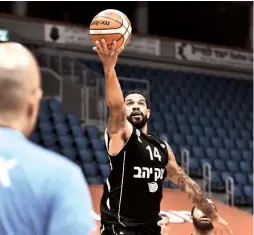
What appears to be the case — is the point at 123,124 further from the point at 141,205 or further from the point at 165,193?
the point at 165,193

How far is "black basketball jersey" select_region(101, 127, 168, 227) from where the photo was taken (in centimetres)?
363

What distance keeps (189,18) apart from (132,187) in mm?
15887

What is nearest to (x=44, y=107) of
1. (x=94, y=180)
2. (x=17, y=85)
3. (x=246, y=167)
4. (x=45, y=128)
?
(x=45, y=128)

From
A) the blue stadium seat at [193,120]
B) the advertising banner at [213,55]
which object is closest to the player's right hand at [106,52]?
the blue stadium seat at [193,120]

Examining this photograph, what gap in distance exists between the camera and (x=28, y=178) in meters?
1.32

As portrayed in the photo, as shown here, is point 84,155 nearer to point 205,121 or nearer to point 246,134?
point 205,121

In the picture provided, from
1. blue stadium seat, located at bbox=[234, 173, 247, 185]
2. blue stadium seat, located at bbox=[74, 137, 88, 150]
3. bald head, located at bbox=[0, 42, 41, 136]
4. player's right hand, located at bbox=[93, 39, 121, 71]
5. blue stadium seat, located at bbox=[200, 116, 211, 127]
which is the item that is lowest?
blue stadium seat, located at bbox=[234, 173, 247, 185]

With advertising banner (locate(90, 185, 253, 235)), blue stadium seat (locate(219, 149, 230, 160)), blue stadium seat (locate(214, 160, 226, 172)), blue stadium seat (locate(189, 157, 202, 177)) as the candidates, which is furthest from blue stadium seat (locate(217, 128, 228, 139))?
advertising banner (locate(90, 185, 253, 235))

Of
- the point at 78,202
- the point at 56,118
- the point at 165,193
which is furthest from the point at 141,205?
the point at 56,118

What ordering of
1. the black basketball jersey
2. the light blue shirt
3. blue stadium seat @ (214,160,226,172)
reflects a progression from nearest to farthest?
1. the light blue shirt
2. the black basketball jersey
3. blue stadium seat @ (214,160,226,172)

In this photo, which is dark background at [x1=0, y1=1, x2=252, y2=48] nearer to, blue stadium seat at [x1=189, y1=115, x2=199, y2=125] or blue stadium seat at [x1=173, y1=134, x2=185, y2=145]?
blue stadium seat at [x1=189, y1=115, x2=199, y2=125]

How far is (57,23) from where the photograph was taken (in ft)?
44.7

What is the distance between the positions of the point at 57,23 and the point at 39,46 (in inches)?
28.1

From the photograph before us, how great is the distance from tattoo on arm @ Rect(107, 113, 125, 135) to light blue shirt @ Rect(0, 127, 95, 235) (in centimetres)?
215
